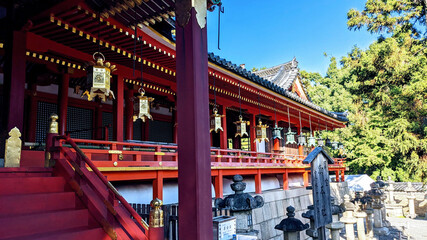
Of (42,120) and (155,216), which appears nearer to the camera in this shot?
(155,216)

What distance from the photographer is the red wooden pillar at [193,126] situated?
262cm

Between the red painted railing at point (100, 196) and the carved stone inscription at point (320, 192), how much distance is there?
10.7 feet

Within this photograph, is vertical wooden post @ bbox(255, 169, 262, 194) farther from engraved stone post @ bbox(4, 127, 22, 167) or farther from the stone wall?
engraved stone post @ bbox(4, 127, 22, 167)

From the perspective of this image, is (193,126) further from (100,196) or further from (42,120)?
(42,120)

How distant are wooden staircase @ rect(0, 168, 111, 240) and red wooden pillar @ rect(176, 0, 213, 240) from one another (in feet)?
5.59

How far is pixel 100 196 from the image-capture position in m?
4.02

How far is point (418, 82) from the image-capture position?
14234 millimetres

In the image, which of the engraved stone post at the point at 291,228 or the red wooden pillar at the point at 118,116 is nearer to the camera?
the engraved stone post at the point at 291,228

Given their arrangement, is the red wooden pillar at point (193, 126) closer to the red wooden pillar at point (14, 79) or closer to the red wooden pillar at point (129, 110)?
the red wooden pillar at point (14, 79)

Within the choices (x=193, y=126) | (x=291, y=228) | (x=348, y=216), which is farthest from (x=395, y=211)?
(x=193, y=126)

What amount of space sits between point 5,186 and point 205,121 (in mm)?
2967

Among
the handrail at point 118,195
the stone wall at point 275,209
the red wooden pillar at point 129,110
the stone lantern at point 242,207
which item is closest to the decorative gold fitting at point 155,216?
the handrail at point 118,195

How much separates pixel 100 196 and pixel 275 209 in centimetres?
879

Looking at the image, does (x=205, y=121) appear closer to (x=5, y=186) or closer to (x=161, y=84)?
(x=5, y=186)
